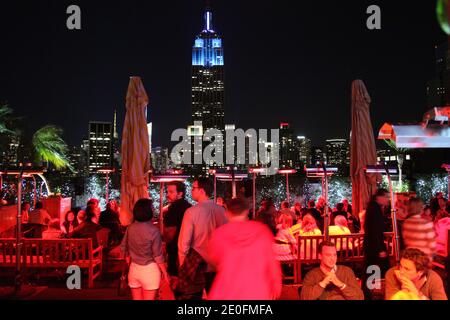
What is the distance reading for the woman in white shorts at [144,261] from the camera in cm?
456

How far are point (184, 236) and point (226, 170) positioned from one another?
5.00 m

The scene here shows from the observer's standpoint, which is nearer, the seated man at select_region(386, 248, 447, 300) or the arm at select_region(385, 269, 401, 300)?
the seated man at select_region(386, 248, 447, 300)

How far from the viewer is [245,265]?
10.9ft

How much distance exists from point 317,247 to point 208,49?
5523 inches

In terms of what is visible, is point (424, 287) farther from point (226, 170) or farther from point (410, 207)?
point (226, 170)

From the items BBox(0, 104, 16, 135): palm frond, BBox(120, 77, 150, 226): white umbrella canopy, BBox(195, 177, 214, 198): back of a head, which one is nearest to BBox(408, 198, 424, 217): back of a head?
BBox(195, 177, 214, 198): back of a head

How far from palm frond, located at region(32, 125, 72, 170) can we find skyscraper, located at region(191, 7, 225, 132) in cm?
9327

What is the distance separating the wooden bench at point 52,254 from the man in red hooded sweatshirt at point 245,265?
4.36 meters

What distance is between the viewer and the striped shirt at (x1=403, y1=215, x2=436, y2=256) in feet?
14.4

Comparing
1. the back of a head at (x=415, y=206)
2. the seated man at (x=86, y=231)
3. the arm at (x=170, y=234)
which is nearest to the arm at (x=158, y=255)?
the arm at (x=170, y=234)

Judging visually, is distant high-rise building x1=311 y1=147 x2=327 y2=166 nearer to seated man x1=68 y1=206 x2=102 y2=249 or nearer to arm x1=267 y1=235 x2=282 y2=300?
seated man x1=68 y1=206 x2=102 y2=249
